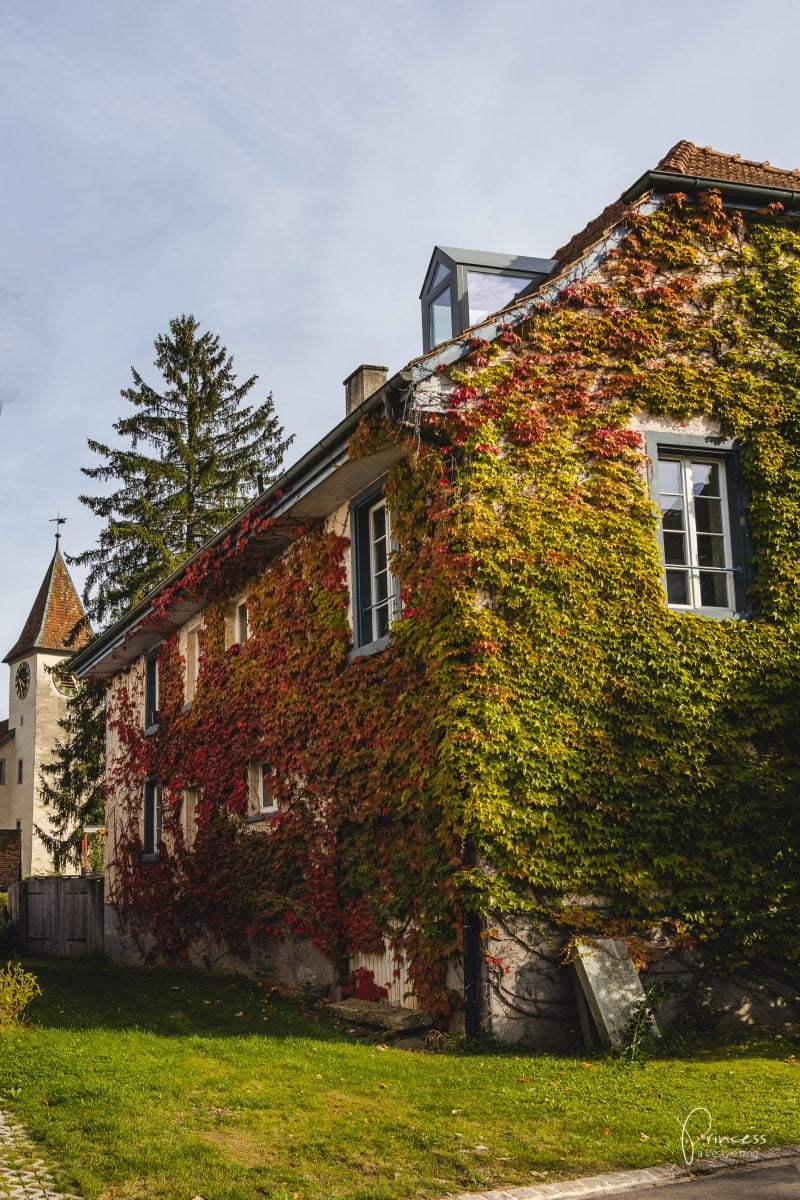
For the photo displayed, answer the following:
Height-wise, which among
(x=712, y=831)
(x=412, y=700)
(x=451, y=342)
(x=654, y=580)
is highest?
(x=451, y=342)

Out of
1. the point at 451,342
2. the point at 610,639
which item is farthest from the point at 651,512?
the point at 451,342

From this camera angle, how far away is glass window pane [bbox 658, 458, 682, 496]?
12758mm

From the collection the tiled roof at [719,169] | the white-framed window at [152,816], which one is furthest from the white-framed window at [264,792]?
the tiled roof at [719,169]

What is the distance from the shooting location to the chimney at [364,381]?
613 inches

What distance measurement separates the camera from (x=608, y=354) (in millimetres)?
12742

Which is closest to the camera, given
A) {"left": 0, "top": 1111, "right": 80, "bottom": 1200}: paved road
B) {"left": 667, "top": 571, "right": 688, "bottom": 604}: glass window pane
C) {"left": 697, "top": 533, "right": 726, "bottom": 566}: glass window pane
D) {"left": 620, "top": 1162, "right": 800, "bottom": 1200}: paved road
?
{"left": 0, "top": 1111, "right": 80, "bottom": 1200}: paved road

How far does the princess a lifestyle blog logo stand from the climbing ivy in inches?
134

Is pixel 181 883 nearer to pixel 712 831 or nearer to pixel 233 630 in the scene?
pixel 233 630

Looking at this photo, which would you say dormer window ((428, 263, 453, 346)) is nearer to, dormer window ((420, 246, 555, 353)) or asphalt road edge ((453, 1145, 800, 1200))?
dormer window ((420, 246, 555, 353))

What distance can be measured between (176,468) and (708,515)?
71.1 feet

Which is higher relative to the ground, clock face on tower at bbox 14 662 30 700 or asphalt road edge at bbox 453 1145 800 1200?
clock face on tower at bbox 14 662 30 700

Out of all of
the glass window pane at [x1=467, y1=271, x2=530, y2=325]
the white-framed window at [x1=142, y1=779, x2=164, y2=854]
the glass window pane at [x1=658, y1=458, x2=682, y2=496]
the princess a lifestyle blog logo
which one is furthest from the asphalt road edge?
the white-framed window at [x1=142, y1=779, x2=164, y2=854]

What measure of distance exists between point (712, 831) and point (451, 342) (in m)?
5.61

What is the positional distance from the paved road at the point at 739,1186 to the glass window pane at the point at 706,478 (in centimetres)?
774
